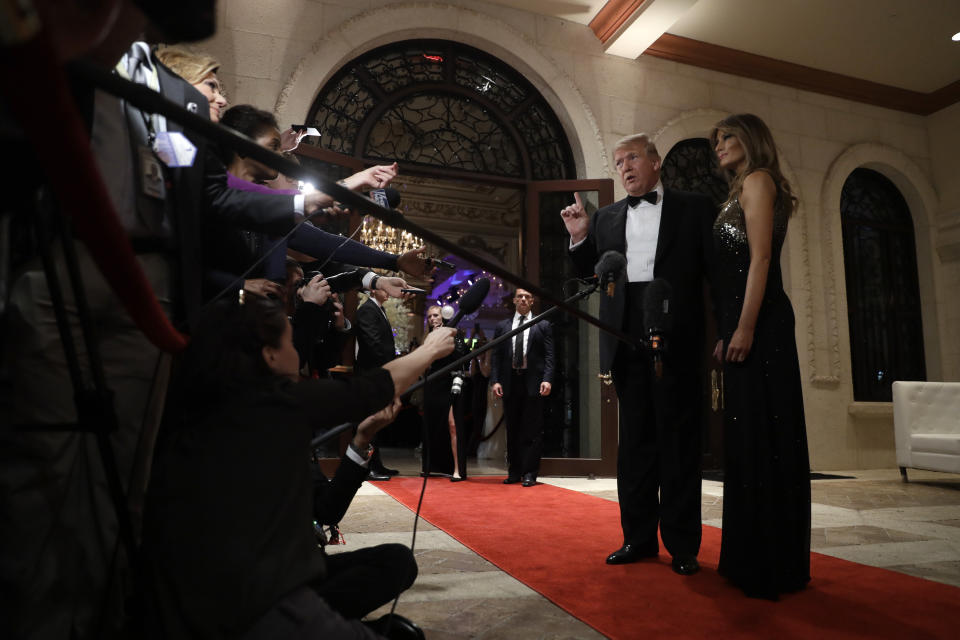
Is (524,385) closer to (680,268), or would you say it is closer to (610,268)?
(680,268)

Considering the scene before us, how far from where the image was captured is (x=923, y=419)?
550 centimetres

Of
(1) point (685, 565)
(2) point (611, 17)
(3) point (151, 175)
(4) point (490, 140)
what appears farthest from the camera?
(4) point (490, 140)

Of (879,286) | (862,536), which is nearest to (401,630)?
(862,536)

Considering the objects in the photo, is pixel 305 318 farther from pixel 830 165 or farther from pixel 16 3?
pixel 830 165

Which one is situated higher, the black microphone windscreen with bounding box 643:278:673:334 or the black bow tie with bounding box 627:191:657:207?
the black bow tie with bounding box 627:191:657:207

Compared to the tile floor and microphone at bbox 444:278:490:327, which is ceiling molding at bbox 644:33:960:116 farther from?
microphone at bbox 444:278:490:327

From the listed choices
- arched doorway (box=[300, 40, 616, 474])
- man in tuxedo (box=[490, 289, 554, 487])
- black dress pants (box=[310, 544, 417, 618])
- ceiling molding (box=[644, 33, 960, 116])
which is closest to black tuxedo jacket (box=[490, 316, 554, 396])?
man in tuxedo (box=[490, 289, 554, 487])

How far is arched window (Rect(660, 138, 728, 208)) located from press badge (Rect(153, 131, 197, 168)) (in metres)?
6.05

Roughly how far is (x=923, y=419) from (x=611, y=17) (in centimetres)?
462

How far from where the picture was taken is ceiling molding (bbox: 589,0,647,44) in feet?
19.1

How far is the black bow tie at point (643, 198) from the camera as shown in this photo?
251 centimetres

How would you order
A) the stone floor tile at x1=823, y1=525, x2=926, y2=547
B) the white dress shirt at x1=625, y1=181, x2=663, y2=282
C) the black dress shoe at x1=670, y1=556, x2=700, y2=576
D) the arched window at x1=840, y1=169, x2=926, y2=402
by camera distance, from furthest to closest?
the arched window at x1=840, y1=169, x2=926, y2=402
the stone floor tile at x1=823, y1=525, x2=926, y2=547
the white dress shirt at x1=625, y1=181, x2=663, y2=282
the black dress shoe at x1=670, y1=556, x2=700, y2=576

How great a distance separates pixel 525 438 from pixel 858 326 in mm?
4732

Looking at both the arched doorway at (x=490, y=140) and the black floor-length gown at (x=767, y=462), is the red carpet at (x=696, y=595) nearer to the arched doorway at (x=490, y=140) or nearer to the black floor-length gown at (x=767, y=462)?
the black floor-length gown at (x=767, y=462)
